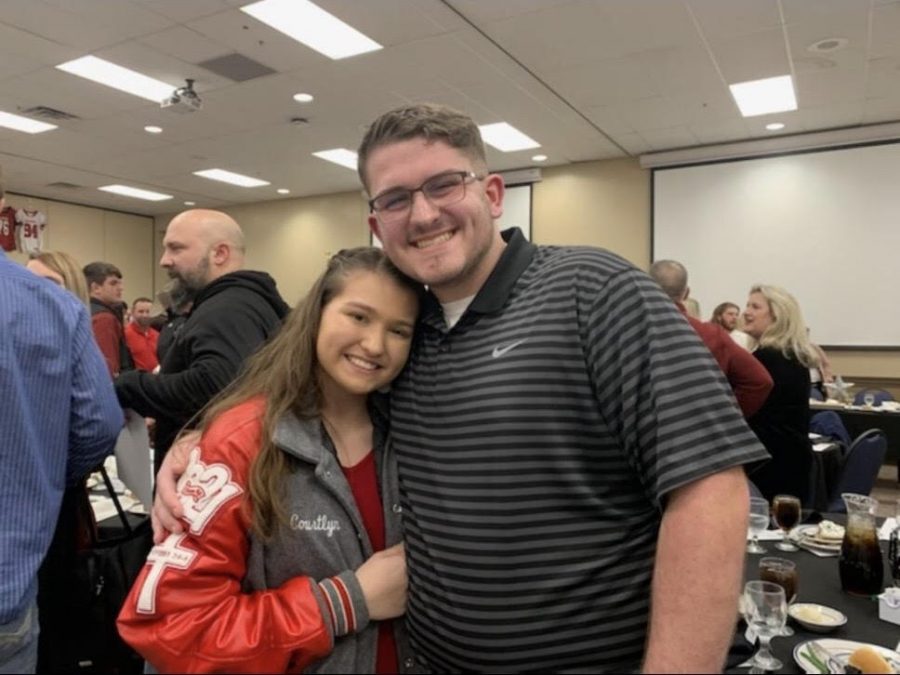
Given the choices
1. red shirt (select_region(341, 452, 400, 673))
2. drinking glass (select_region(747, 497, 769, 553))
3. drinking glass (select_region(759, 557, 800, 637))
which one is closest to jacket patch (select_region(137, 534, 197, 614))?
red shirt (select_region(341, 452, 400, 673))

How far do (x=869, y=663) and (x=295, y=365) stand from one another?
1.16 m

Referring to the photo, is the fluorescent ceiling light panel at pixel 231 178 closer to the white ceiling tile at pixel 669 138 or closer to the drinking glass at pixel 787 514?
the white ceiling tile at pixel 669 138

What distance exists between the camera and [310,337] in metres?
1.19

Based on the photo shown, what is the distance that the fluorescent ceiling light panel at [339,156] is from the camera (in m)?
7.61

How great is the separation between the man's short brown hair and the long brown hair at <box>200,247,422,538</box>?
201mm

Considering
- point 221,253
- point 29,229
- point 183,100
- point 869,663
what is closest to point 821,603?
point 869,663

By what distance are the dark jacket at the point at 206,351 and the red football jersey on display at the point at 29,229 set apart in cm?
938

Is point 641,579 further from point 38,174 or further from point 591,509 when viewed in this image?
point 38,174

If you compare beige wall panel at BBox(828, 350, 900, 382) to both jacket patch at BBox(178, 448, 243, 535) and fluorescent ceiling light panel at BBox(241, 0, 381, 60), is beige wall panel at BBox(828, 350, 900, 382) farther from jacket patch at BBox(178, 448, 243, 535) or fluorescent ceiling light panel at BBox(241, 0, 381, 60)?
jacket patch at BBox(178, 448, 243, 535)

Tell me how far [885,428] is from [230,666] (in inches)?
252

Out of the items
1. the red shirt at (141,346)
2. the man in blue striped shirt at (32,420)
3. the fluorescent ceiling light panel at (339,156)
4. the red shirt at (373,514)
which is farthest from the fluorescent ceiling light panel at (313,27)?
the red shirt at (373,514)

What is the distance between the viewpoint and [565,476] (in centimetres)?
91

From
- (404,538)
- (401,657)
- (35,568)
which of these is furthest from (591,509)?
(35,568)

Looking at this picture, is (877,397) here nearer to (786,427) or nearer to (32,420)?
(786,427)
